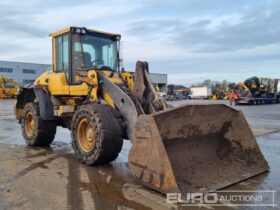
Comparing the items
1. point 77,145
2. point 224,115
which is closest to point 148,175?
point 224,115

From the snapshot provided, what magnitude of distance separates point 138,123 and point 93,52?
303 cm

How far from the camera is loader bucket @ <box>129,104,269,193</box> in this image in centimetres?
455

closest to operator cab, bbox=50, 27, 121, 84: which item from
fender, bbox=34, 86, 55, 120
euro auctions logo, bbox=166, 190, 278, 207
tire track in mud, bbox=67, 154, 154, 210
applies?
fender, bbox=34, 86, 55, 120

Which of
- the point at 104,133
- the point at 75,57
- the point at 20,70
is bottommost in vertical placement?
the point at 104,133

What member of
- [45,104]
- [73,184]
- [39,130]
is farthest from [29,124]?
[73,184]

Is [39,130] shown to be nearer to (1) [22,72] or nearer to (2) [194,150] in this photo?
(2) [194,150]

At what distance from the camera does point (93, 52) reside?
7289mm

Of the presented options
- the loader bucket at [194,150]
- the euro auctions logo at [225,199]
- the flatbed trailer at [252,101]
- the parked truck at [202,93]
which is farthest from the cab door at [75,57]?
the parked truck at [202,93]

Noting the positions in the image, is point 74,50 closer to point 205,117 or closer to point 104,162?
point 104,162

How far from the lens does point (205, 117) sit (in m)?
5.35

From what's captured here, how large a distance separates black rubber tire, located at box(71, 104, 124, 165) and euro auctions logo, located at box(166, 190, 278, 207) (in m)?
1.60

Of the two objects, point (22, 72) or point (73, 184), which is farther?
point (22, 72)

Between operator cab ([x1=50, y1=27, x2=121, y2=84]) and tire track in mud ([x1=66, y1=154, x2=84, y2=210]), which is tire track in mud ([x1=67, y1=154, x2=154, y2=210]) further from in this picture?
operator cab ([x1=50, y1=27, x2=121, y2=84])

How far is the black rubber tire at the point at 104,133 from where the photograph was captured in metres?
5.65
